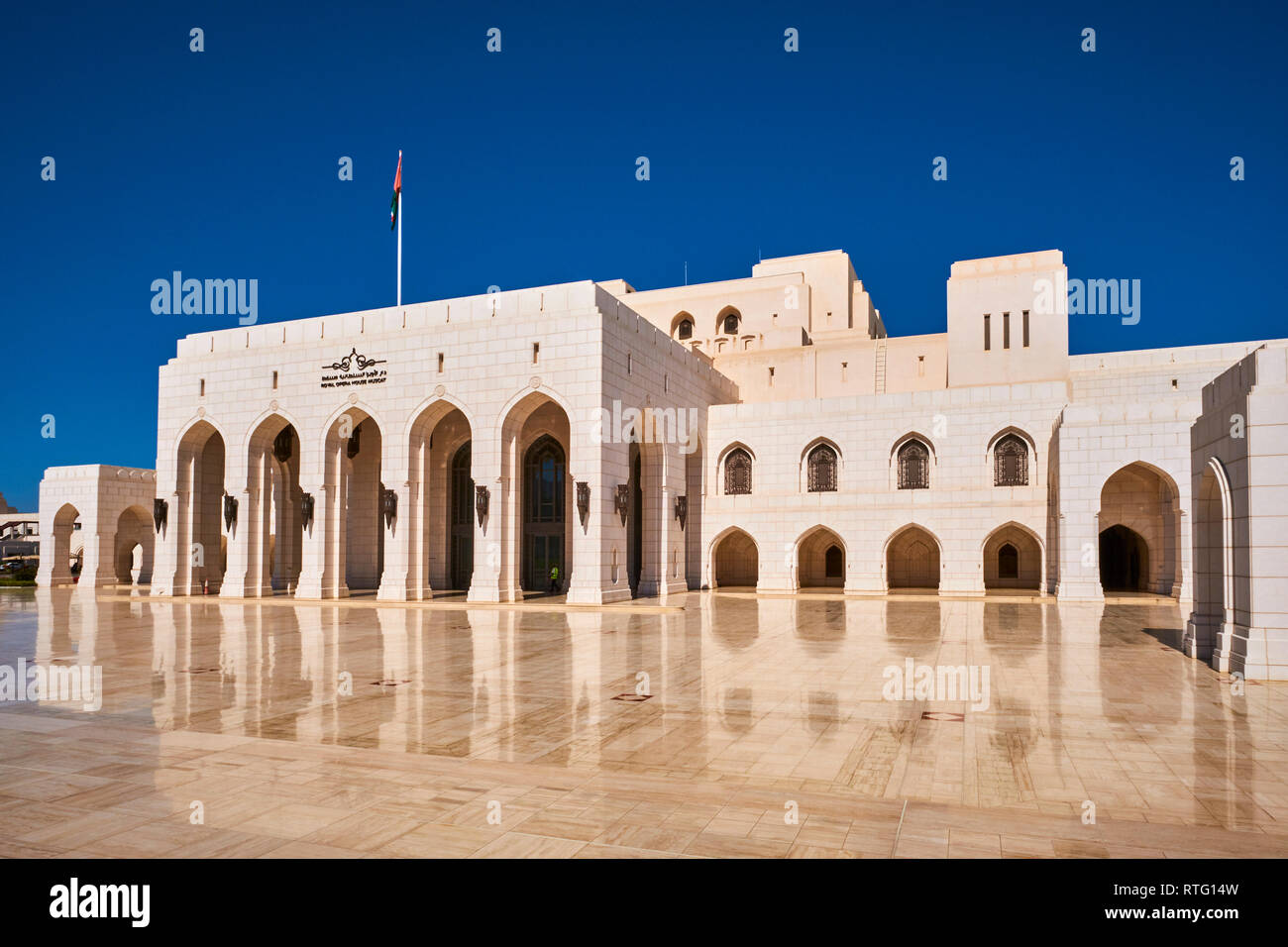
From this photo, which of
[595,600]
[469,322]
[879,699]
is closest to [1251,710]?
[879,699]

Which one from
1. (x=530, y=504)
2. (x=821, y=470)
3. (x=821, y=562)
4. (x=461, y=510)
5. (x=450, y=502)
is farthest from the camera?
(x=821, y=562)

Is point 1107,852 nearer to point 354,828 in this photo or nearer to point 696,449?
point 354,828

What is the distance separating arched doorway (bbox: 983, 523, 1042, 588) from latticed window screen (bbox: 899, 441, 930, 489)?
3.91m

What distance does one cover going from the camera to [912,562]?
35.3 meters

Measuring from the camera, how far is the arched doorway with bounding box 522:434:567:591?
109ft

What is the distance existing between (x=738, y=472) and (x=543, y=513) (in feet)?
25.1

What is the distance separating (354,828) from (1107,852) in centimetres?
485

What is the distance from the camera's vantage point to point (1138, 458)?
84.0 feet

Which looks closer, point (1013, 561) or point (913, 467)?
point (913, 467)

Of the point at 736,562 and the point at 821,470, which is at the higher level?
the point at 821,470

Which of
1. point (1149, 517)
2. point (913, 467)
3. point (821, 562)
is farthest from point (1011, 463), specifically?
point (821, 562)

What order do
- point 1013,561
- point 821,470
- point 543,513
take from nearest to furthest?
point 821,470, point 543,513, point 1013,561

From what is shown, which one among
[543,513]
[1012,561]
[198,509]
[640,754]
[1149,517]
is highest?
[198,509]

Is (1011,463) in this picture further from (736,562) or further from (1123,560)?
(736,562)
